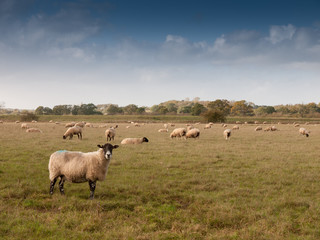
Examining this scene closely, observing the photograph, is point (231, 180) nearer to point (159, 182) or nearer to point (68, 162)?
point (159, 182)

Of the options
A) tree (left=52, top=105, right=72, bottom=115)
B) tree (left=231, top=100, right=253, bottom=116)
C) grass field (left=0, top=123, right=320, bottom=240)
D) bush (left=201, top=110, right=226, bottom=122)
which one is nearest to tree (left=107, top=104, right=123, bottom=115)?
tree (left=52, top=105, right=72, bottom=115)

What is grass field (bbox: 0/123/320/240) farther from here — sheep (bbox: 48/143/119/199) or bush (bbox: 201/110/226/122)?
bush (bbox: 201/110/226/122)

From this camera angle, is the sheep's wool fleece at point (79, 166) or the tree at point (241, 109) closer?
the sheep's wool fleece at point (79, 166)

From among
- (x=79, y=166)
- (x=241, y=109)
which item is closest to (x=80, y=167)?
(x=79, y=166)

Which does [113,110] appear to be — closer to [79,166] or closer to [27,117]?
[27,117]

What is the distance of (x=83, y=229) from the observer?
584 cm

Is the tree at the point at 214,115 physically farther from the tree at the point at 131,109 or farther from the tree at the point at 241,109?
the tree at the point at 131,109

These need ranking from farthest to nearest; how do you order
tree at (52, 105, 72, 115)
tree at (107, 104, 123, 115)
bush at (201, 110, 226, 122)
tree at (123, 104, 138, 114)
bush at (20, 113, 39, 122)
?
tree at (107, 104, 123, 115)
tree at (123, 104, 138, 114)
tree at (52, 105, 72, 115)
bush at (20, 113, 39, 122)
bush at (201, 110, 226, 122)

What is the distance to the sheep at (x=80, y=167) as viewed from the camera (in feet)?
26.8

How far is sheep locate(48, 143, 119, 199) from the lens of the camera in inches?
322

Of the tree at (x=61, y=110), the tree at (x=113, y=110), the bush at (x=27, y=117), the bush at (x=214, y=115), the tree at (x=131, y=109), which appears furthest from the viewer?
the tree at (x=113, y=110)

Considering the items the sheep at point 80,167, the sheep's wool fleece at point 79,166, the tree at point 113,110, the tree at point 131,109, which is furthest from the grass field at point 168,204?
the tree at point 113,110

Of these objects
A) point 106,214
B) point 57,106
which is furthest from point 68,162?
point 57,106

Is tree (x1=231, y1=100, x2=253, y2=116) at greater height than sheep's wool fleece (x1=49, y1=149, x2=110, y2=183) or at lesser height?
greater
